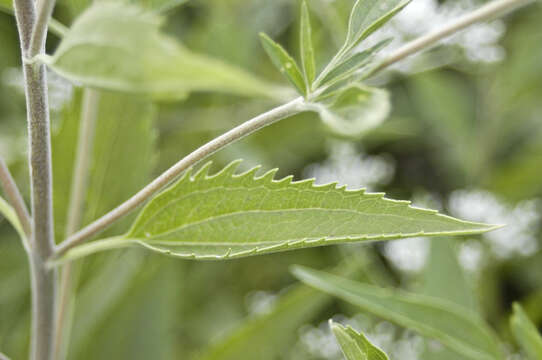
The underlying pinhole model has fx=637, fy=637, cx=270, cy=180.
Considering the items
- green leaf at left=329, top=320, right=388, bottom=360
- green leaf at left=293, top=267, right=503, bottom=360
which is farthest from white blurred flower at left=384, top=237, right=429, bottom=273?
green leaf at left=329, top=320, right=388, bottom=360

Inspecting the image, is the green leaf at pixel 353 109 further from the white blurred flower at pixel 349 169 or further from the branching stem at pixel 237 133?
the white blurred flower at pixel 349 169

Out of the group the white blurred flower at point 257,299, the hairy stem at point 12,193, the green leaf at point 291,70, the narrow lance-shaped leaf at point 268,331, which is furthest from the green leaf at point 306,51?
the white blurred flower at point 257,299

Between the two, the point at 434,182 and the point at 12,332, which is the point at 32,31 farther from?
the point at 434,182

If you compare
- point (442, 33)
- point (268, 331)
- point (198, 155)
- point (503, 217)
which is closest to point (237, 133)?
point (198, 155)

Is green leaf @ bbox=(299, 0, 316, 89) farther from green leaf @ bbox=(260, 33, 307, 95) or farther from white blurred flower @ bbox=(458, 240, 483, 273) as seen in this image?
white blurred flower @ bbox=(458, 240, 483, 273)

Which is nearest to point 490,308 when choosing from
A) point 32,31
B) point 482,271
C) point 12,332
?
point 482,271
